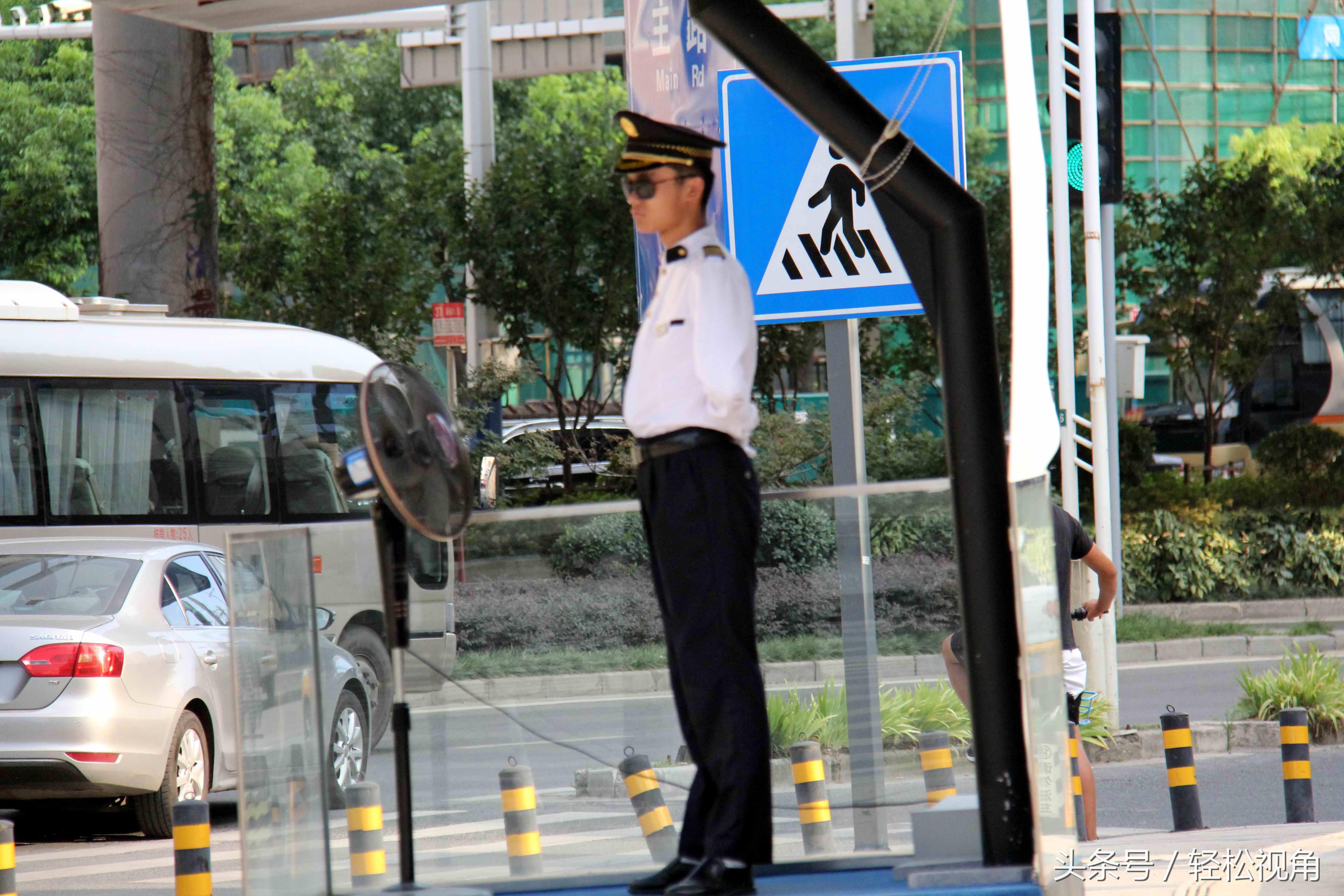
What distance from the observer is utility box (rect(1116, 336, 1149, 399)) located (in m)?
15.3

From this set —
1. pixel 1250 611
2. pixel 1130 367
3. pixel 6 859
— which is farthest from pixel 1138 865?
pixel 1250 611

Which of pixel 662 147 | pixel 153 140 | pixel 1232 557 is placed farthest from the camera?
pixel 1232 557

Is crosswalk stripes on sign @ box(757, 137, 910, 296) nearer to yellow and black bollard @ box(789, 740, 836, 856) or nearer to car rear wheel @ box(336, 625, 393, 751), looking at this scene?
yellow and black bollard @ box(789, 740, 836, 856)

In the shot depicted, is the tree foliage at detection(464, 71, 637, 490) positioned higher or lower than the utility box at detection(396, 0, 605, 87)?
lower

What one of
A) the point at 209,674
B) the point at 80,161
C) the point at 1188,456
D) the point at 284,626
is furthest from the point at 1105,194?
the point at 80,161

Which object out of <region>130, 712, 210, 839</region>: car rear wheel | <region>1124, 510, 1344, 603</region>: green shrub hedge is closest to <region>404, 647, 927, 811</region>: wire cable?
<region>130, 712, 210, 839</region>: car rear wheel

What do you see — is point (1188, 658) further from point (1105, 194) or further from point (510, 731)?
point (510, 731)

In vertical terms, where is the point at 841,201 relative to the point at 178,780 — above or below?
above

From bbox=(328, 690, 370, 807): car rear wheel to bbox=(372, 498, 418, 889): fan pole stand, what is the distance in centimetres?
12

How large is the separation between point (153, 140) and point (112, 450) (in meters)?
2.52

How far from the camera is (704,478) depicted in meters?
3.91

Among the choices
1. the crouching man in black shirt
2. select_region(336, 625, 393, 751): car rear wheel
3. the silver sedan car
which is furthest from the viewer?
the silver sedan car

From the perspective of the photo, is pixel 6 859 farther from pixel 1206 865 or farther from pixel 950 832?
pixel 1206 865

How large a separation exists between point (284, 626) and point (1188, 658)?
497 inches
